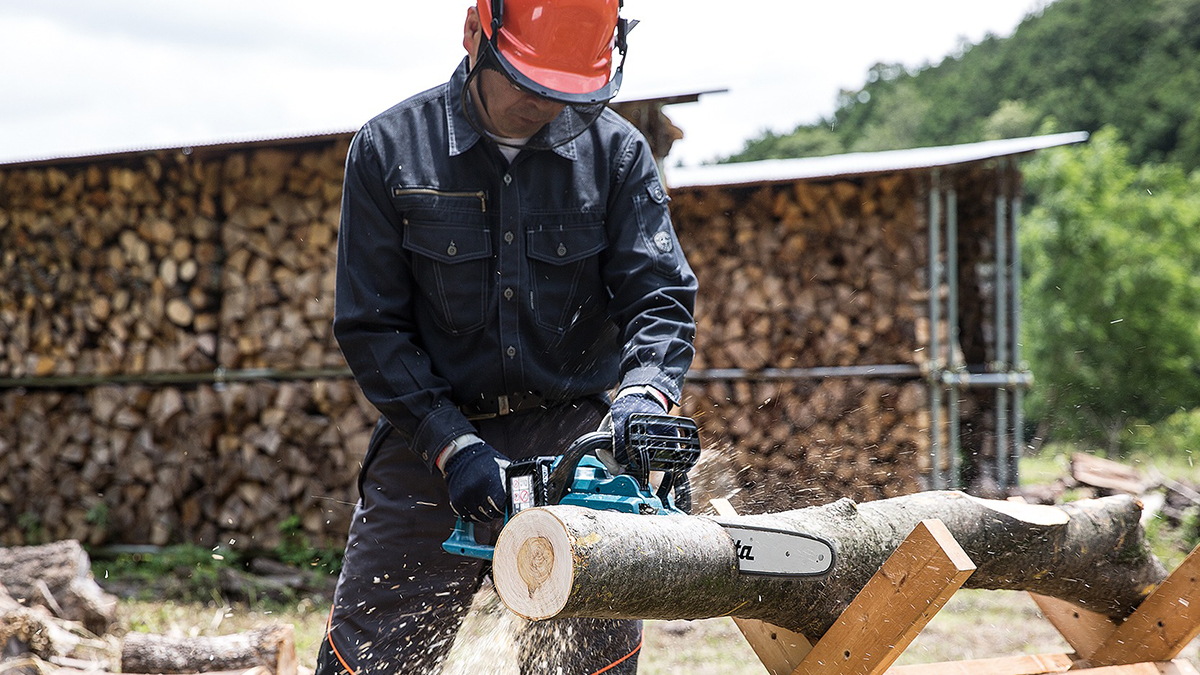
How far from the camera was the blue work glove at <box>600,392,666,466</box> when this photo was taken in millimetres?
1809

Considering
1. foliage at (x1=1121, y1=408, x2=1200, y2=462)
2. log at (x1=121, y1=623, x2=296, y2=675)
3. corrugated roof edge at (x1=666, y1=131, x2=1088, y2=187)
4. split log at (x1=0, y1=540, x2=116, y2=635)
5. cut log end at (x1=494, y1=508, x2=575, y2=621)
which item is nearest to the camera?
cut log end at (x1=494, y1=508, x2=575, y2=621)

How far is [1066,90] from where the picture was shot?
39719 millimetres

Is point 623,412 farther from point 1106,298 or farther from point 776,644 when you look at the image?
point 1106,298

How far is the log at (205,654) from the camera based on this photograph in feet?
9.61

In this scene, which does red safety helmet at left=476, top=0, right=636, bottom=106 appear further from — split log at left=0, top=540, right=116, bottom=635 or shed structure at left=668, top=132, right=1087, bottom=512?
shed structure at left=668, top=132, right=1087, bottom=512

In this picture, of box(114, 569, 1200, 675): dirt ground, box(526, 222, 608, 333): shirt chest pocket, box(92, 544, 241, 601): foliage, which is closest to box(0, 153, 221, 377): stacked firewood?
box(92, 544, 241, 601): foliage

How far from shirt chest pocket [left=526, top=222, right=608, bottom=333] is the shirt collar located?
192 millimetres

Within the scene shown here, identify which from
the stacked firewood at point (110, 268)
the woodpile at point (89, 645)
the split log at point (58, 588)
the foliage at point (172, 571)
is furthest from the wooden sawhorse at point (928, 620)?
the stacked firewood at point (110, 268)

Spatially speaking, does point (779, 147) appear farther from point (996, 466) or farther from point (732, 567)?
point (732, 567)

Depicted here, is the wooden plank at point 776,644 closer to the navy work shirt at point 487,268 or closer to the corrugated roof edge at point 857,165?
the navy work shirt at point 487,268

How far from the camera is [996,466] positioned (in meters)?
6.93

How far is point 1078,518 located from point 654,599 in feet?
4.46

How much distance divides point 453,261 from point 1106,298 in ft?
78.6

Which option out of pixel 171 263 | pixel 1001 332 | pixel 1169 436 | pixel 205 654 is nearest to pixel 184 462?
pixel 171 263
